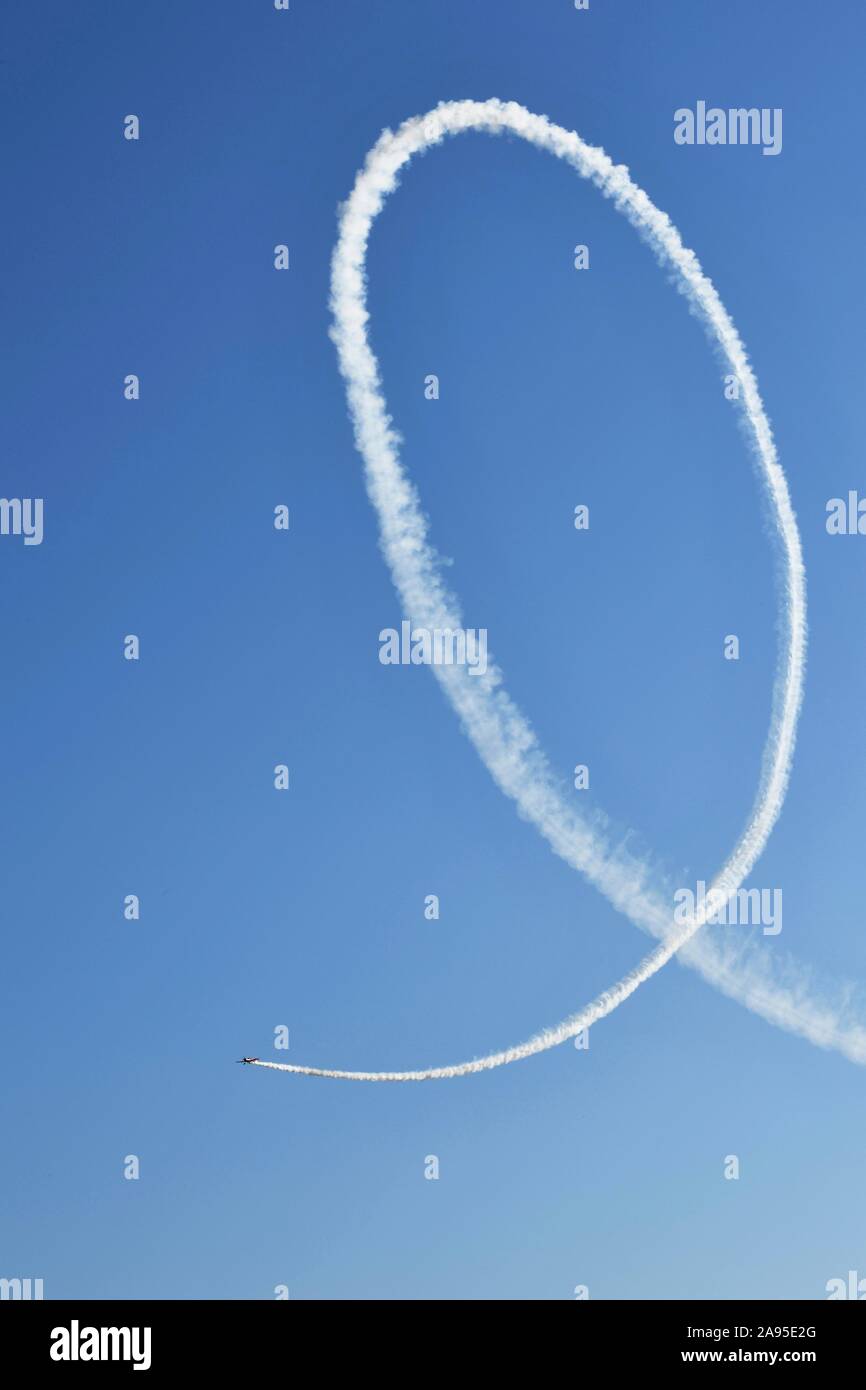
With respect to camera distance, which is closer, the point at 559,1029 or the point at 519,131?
the point at 519,131

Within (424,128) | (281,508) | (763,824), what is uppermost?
(424,128)

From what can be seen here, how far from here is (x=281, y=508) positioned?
62.4m

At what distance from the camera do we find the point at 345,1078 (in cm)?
6638

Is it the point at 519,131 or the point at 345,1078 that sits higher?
the point at 519,131

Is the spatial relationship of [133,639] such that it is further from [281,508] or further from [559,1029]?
[559,1029]

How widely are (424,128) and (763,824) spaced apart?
27.9 metres

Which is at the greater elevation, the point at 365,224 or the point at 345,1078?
the point at 365,224
